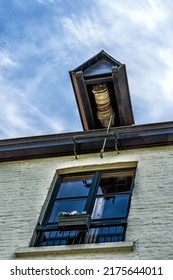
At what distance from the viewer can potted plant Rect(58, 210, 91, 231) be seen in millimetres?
6664

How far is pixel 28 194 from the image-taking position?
7852 millimetres

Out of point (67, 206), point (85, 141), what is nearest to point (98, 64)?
point (85, 141)

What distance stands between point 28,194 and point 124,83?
3.38 metres

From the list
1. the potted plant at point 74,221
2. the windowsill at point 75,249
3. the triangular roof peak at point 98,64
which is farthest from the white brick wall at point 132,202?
the triangular roof peak at point 98,64

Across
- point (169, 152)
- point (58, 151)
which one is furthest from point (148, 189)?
point (58, 151)

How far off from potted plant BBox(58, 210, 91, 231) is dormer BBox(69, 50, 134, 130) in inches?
133

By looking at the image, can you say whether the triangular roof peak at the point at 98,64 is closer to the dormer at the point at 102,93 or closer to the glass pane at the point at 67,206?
the dormer at the point at 102,93

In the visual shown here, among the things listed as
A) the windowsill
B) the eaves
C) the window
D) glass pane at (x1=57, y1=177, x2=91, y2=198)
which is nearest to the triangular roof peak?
the eaves

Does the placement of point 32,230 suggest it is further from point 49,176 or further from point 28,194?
point 49,176

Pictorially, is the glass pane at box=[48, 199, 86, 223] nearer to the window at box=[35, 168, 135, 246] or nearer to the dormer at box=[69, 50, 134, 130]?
the window at box=[35, 168, 135, 246]
